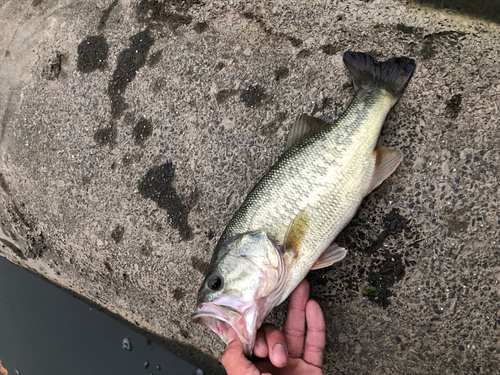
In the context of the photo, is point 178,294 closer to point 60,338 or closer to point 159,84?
point 159,84

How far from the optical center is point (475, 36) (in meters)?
2.61

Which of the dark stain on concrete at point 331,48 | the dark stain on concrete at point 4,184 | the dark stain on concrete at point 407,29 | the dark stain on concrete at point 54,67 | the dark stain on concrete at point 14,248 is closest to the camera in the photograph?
the dark stain on concrete at point 407,29

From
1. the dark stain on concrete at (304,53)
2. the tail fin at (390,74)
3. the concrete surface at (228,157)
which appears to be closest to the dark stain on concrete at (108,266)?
the concrete surface at (228,157)

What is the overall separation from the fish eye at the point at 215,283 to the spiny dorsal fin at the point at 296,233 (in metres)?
0.49

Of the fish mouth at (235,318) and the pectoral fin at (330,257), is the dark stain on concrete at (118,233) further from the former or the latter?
the pectoral fin at (330,257)

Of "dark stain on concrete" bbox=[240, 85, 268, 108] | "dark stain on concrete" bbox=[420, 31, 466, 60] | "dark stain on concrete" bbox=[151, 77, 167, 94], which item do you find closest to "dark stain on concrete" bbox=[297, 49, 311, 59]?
"dark stain on concrete" bbox=[240, 85, 268, 108]

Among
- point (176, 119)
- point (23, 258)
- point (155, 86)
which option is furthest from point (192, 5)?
point (23, 258)

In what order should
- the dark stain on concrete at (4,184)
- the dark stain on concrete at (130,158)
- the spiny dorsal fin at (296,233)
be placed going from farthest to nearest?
1. the dark stain on concrete at (4,184)
2. the dark stain on concrete at (130,158)
3. the spiny dorsal fin at (296,233)

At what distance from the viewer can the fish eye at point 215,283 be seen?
2.06 meters

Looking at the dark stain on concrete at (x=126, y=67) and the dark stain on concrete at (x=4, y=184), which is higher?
the dark stain on concrete at (x=126, y=67)

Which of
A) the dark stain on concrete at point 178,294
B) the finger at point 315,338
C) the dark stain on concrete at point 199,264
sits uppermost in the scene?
the dark stain on concrete at point 199,264

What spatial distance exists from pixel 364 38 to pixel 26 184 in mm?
4258

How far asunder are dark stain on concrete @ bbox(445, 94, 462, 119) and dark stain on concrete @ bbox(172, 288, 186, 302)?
2.79 m

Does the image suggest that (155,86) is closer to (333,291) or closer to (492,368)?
(333,291)
